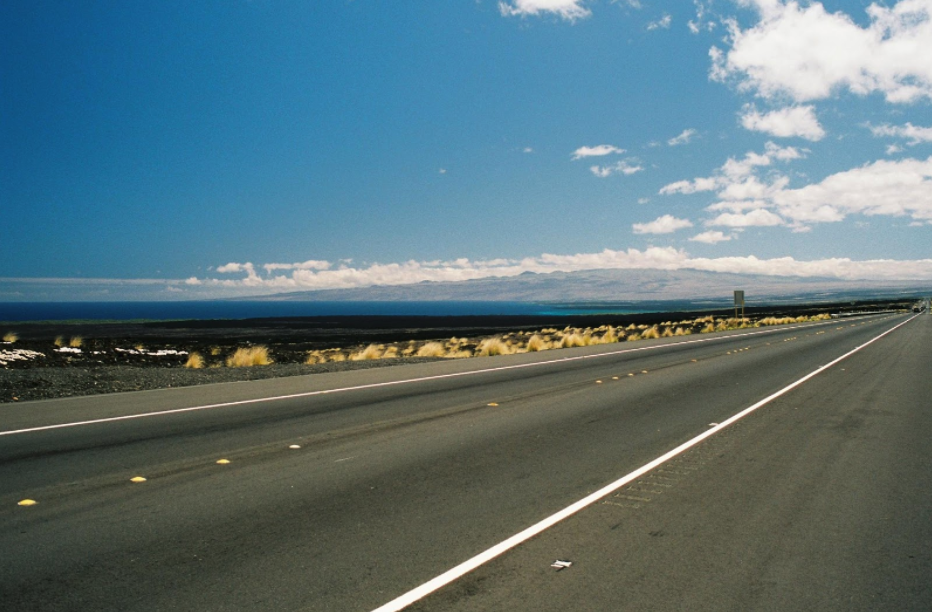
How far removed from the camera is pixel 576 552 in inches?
177

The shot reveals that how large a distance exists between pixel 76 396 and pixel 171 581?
1015cm

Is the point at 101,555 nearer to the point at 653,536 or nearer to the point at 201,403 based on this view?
the point at 653,536

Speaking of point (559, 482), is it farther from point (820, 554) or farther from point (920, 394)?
point (920, 394)

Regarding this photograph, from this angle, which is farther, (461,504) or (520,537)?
(461,504)

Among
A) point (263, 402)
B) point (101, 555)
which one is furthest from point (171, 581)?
point (263, 402)

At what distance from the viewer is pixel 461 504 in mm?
5543

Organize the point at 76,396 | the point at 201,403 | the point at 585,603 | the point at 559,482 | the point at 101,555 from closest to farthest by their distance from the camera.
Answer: the point at 585,603 → the point at 101,555 → the point at 559,482 → the point at 201,403 → the point at 76,396

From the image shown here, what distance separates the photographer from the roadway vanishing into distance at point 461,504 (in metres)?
3.95

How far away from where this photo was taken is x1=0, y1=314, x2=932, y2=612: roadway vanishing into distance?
3.95 meters

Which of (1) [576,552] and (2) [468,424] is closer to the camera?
(1) [576,552]

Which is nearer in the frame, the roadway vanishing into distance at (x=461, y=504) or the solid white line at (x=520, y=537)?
the solid white line at (x=520, y=537)

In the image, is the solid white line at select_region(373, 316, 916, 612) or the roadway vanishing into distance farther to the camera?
the roadway vanishing into distance

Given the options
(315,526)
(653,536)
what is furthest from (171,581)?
(653,536)

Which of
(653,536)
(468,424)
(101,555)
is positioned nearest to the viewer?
(101,555)
